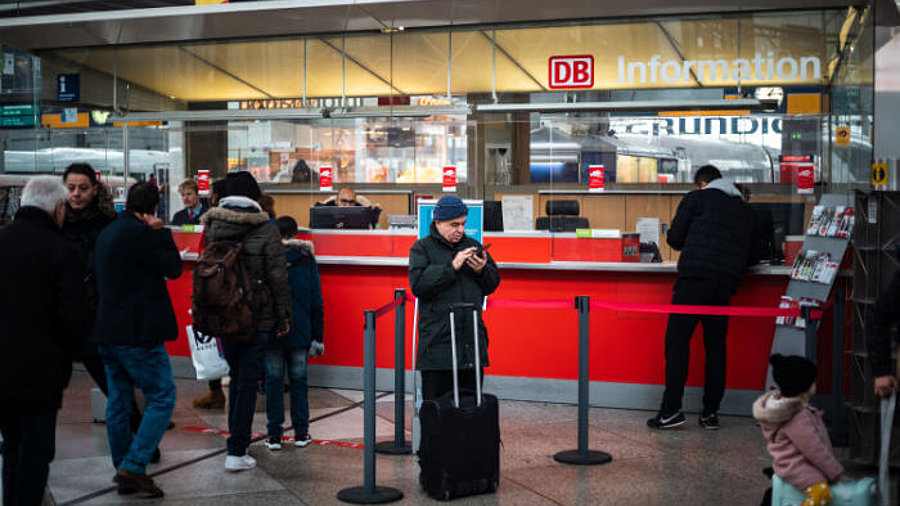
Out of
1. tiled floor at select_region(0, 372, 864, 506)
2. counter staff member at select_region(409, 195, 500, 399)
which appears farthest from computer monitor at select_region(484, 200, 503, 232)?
counter staff member at select_region(409, 195, 500, 399)

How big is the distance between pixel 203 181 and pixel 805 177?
18.6 feet

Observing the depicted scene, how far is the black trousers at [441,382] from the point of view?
5.20m

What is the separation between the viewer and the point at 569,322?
7.59 m

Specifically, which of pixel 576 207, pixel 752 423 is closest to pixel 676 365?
pixel 752 423

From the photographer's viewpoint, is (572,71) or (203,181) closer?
(572,71)

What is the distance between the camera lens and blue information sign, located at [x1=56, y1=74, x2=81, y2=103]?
10516 mm

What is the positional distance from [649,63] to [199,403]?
4752mm

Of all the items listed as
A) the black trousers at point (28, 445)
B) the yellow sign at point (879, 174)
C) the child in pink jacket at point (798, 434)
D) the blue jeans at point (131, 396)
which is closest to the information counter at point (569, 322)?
the yellow sign at point (879, 174)

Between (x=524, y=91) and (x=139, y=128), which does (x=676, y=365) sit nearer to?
(x=524, y=91)

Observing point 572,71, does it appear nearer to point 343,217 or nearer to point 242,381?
point 343,217

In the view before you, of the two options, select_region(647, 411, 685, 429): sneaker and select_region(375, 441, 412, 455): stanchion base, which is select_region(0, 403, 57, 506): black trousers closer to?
select_region(375, 441, 412, 455): stanchion base

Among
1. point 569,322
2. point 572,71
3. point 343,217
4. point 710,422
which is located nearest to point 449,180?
point 572,71

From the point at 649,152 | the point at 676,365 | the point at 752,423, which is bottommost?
the point at 752,423

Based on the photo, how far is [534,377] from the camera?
7719mm
